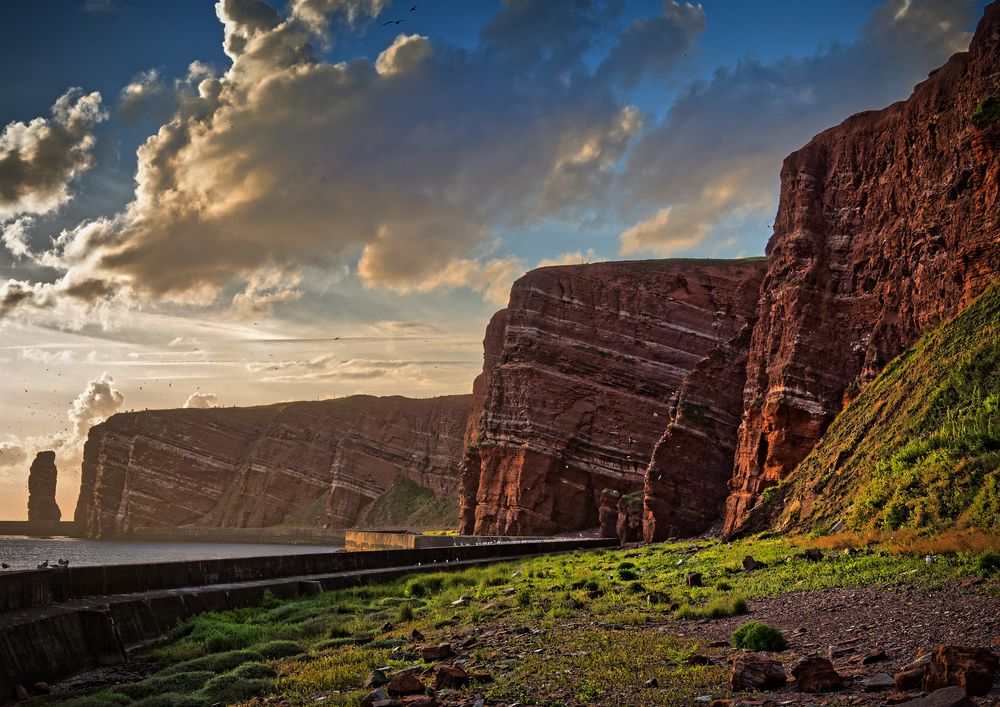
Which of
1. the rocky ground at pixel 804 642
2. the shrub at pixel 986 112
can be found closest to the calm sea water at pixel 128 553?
the shrub at pixel 986 112

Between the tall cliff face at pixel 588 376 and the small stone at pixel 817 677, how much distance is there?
6465 cm

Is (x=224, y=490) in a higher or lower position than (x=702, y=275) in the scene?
lower

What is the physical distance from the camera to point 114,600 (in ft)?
51.5

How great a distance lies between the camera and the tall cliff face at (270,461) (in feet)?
500

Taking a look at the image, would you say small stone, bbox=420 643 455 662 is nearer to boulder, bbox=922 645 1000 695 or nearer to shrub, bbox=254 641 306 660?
shrub, bbox=254 641 306 660

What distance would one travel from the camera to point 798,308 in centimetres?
4666

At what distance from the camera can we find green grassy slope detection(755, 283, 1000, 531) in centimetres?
1905

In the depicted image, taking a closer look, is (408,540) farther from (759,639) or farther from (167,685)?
(759,639)

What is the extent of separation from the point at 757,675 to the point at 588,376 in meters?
68.5

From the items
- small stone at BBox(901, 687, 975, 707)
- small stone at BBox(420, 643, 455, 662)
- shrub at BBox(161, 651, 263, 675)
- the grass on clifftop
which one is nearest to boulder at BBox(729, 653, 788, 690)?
the grass on clifftop

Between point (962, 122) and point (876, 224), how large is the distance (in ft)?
26.9

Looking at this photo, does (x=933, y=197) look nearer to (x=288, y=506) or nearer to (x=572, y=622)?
Result: (x=572, y=622)

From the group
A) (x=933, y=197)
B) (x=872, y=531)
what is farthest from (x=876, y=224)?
(x=872, y=531)

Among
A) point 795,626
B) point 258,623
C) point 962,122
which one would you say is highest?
point 962,122
